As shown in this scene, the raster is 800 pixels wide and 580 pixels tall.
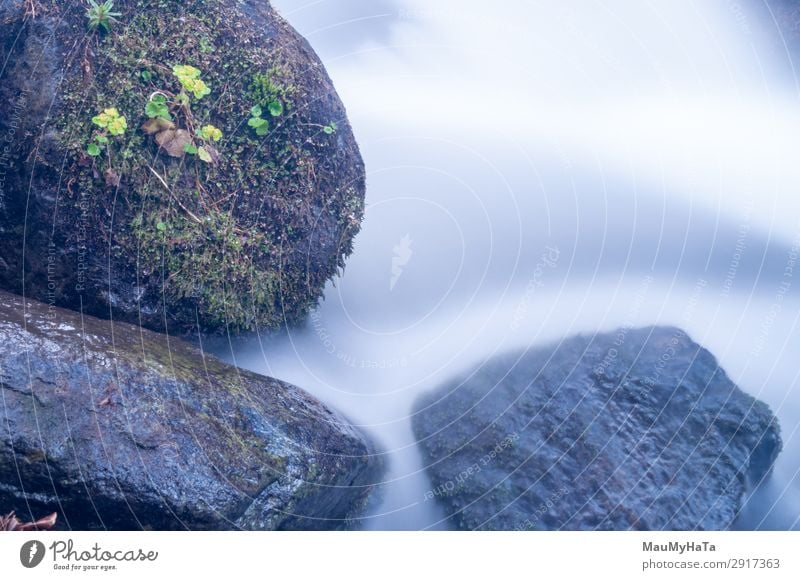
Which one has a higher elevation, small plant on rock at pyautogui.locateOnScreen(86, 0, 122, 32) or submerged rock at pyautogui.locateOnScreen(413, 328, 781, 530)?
small plant on rock at pyautogui.locateOnScreen(86, 0, 122, 32)

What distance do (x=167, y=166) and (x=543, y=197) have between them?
1.84 m

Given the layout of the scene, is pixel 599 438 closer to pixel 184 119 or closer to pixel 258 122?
pixel 258 122

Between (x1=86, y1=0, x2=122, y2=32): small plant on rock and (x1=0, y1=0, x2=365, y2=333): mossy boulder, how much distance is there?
0.10 ft

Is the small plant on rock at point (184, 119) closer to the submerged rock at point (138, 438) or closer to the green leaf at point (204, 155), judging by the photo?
the green leaf at point (204, 155)

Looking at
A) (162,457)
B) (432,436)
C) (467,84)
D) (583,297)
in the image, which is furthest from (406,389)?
(467,84)

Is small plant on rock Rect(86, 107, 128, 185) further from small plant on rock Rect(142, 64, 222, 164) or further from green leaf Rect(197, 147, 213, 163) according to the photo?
green leaf Rect(197, 147, 213, 163)

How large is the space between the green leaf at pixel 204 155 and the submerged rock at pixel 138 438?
768 millimetres

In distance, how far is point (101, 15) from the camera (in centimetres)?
247

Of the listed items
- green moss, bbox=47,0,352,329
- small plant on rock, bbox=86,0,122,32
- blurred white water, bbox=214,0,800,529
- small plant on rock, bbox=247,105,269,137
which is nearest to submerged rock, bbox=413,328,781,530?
blurred white water, bbox=214,0,800,529

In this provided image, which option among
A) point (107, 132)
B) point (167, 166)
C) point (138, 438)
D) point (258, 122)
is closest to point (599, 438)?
point (138, 438)

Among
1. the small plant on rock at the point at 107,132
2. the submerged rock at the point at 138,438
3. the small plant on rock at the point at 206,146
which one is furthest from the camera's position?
the small plant on rock at the point at 206,146

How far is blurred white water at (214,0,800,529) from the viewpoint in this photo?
2934 mm

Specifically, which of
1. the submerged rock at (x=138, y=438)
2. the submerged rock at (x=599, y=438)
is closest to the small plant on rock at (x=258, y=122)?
the submerged rock at (x=138, y=438)

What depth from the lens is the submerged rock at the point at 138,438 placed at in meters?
1.94
